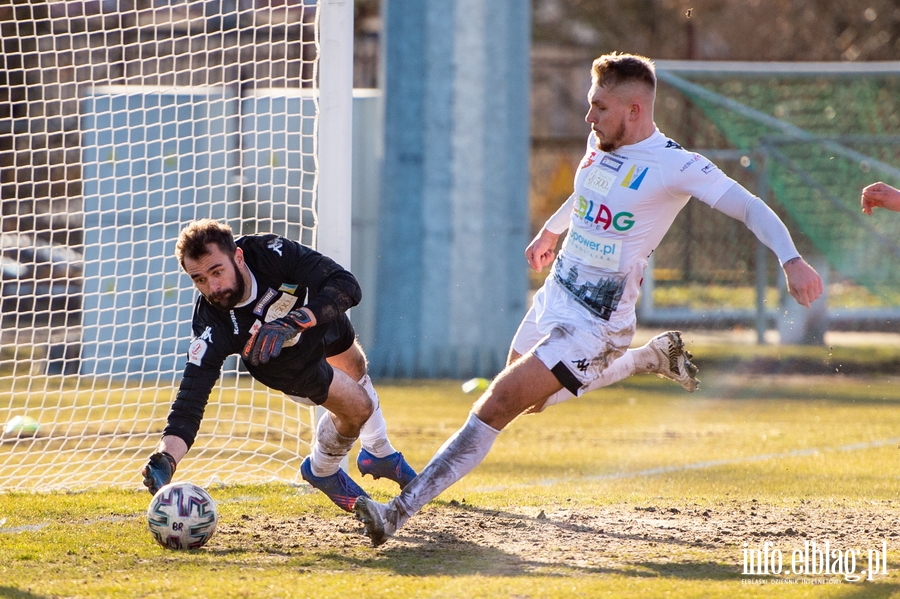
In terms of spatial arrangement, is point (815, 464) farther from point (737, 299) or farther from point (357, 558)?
point (737, 299)

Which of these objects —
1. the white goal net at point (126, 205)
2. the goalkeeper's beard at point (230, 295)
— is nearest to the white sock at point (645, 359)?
the goalkeeper's beard at point (230, 295)

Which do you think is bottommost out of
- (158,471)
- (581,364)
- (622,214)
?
(158,471)

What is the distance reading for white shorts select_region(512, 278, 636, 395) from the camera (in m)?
5.03

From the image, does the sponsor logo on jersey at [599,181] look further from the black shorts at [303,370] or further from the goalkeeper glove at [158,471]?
the goalkeeper glove at [158,471]

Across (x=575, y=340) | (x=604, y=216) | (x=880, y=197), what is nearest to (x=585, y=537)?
(x=575, y=340)

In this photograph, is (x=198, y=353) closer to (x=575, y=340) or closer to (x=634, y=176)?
(x=575, y=340)

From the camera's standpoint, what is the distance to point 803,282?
4.55m

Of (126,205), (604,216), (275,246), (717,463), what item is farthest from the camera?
(126,205)

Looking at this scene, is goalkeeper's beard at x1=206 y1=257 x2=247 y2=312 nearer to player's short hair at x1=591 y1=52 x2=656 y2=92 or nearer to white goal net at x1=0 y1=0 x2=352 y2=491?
player's short hair at x1=591 y1=52 x2=656 y2=92

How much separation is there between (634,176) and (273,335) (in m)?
1.62

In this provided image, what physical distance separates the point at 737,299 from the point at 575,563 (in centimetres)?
1465

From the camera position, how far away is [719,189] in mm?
4898

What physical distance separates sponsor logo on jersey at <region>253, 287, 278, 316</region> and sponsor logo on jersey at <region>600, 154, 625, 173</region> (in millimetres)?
1523

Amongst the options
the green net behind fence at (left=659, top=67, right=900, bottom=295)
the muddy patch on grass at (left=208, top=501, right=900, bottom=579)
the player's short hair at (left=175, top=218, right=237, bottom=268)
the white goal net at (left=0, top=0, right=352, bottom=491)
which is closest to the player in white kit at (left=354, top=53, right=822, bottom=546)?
the muddy patch on grass at (left=208, top=501, right=900, bottom=579)
